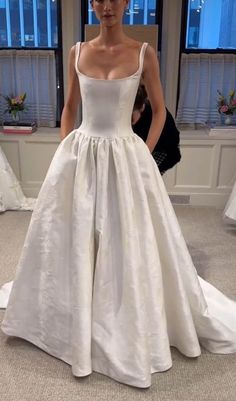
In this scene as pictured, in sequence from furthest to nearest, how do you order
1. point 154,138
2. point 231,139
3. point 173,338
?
point 231,139, point 173,338, point 154,138

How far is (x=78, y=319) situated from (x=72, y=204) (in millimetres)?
442

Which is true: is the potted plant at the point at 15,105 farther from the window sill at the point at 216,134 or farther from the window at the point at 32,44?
the window sill at the point at 216,134

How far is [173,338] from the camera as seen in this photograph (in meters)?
1.72

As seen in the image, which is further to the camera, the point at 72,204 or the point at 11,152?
the point at 11,152

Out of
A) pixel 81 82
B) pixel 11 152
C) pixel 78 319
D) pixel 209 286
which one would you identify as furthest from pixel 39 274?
pixel 11 152

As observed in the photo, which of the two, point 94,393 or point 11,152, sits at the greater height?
point 11,152

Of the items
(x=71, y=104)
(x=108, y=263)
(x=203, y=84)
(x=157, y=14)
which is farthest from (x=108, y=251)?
(x=157, y=14)

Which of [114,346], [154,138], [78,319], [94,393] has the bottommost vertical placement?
[94,393]

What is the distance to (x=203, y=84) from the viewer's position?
11.5 feet

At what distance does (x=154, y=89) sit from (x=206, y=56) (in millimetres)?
2177

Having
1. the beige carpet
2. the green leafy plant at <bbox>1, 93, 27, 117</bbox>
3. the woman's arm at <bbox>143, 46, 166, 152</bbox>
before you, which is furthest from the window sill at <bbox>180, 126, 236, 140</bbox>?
the beige carpet

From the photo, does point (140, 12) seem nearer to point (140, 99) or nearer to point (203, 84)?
point (203, 84)

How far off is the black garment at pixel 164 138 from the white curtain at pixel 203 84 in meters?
1.54

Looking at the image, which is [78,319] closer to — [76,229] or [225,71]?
[76,229]
